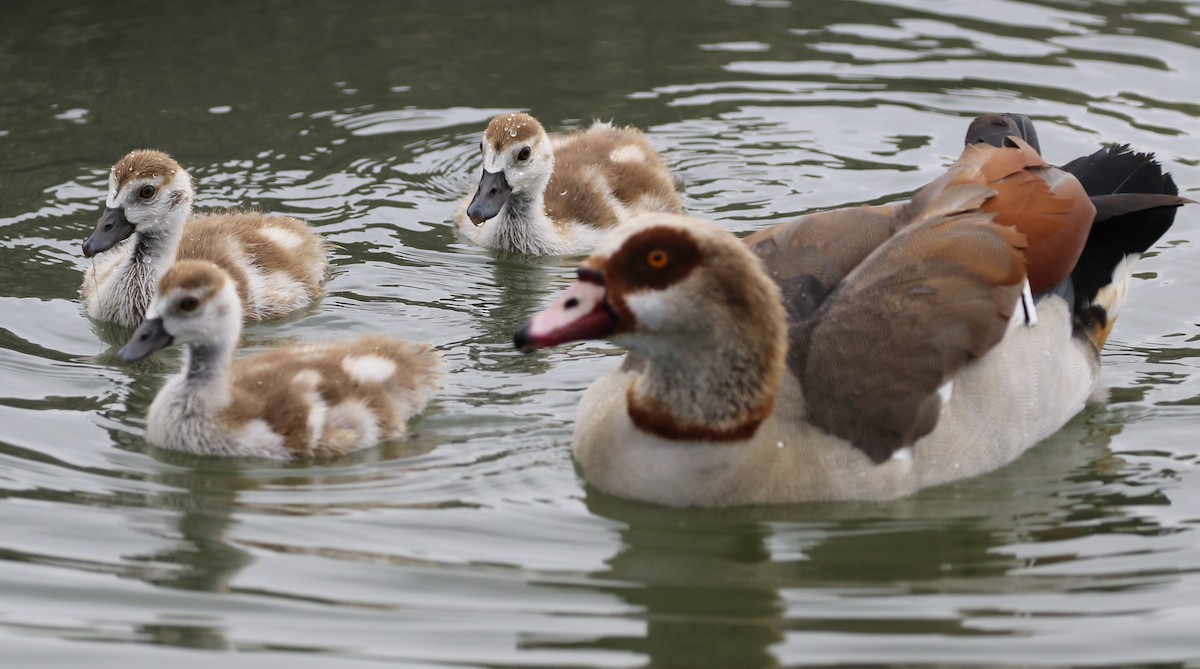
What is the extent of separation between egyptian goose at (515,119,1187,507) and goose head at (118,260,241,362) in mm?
1418

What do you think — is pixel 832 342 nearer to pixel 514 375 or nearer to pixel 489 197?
pixel 514 375

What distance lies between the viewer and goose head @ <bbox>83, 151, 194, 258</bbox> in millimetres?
8172

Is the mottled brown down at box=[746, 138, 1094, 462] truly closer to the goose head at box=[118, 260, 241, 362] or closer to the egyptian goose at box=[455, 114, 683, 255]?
the goose head at box=[118, 260, 241, 362]

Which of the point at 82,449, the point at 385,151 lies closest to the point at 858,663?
the point at 82,449

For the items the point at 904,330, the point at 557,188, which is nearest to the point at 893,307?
the point at 904,330

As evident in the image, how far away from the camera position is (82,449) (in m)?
6.58

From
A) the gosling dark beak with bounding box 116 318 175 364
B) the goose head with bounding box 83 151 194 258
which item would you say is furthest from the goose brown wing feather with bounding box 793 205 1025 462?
the goose head with bounding box 83 151 194 258

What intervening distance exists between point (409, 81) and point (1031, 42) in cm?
429

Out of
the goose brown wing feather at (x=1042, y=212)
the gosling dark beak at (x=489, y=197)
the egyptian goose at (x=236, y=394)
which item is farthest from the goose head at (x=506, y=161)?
the goose brown wing feather at (x=1042, y=212)

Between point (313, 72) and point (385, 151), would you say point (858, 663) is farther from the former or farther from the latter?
point (313, 72)

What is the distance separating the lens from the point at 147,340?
671cm

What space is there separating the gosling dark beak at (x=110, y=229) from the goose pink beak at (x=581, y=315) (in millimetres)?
3262

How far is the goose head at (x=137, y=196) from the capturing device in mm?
8172

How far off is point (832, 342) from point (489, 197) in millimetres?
3535
